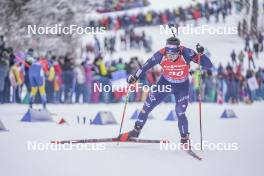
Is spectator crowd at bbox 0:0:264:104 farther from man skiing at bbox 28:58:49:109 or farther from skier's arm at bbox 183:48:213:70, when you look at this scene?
skier's arm at bbox 183:48:213:70

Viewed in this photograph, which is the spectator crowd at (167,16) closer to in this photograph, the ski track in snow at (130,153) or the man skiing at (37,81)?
the man skiing at (37,81)

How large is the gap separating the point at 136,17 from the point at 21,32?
380 inches

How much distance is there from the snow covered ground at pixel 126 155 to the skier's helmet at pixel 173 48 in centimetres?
122

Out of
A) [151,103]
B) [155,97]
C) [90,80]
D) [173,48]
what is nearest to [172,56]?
[173,48]

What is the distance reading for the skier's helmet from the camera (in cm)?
791

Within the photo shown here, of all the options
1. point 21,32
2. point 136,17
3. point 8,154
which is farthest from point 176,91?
point 136,17

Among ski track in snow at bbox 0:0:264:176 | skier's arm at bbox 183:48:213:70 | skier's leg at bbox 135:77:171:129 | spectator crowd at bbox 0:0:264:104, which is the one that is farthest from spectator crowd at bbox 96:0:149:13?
skier's arm at bbox 183:48:213:70

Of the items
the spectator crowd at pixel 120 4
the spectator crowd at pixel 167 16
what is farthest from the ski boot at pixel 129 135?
the spectator crowd at pixel 120 4

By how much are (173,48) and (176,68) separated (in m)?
0.28

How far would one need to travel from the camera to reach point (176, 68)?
8039 millimetres

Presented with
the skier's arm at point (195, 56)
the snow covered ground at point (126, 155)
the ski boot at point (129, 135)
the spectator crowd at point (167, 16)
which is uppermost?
the spectator crowd at point (167, 16)

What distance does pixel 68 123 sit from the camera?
11.7 metres

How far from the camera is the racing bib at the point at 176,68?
26.3 feet

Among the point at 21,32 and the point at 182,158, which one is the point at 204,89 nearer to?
the point at 21,32
